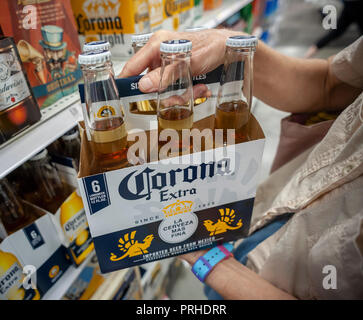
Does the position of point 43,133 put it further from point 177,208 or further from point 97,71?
point 177,208

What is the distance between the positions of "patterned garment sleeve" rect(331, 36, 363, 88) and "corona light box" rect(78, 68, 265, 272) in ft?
1.51

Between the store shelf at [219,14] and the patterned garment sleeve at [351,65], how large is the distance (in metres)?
0.74

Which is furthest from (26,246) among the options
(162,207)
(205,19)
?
(205,19)

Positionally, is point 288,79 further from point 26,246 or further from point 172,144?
point 26,246

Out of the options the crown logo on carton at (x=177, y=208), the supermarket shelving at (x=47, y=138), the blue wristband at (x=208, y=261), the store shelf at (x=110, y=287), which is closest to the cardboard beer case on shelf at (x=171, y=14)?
the supermarket shelving at (x=47, y=138)

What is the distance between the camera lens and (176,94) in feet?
2.06

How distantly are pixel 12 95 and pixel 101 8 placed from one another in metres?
0.61

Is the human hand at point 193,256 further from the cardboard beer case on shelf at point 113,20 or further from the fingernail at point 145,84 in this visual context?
the cardboard beer case on shelf at point 113,20

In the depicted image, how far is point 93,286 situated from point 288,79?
118 centimetres

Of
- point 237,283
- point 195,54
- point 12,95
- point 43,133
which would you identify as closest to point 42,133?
point 43,133

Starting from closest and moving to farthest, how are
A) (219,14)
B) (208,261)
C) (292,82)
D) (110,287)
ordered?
1. (208,261)
2. (292,82)
3. (110,287)
4. (219,14)

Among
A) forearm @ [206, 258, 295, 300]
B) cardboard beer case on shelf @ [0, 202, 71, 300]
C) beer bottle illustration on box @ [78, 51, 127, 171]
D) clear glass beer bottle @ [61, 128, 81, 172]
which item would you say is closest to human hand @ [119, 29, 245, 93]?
beer bottle illustration on box @ [78, 51, 127, 171]

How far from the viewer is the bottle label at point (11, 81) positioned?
595mm
